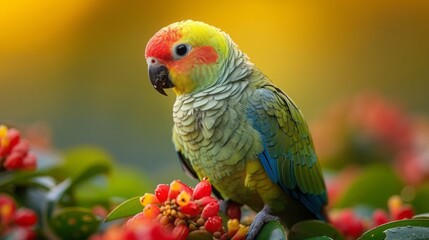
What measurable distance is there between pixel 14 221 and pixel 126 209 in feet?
0.82

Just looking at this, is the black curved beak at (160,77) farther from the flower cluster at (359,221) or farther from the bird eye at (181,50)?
the flower cluster at (359,221)

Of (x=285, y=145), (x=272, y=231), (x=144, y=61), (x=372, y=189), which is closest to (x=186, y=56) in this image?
(x=285, y=145)

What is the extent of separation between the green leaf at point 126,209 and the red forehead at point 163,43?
31 cm

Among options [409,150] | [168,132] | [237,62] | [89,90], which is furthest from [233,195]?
[89,90]

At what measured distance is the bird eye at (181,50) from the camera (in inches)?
52.1

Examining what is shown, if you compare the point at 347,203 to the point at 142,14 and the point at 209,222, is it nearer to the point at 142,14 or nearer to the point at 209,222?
the point at 209,222

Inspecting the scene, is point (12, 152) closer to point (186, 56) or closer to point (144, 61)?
point (186, 56)

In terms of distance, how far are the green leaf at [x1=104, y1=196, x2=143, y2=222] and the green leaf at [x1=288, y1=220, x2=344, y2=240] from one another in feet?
1.23

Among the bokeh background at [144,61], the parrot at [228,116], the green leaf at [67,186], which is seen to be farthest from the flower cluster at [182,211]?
the bokeh background at [144,61]

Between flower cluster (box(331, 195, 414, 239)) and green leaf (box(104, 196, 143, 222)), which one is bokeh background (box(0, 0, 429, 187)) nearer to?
flower cluster (box(331, 195, 414, 239))

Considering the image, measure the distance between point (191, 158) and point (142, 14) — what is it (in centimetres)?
440

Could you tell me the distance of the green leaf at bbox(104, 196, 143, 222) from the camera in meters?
1.16

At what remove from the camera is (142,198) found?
3.78ft

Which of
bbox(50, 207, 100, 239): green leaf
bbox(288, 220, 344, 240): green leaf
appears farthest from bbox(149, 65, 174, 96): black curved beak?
bbox(288, 220, 344, 240): green leaf
